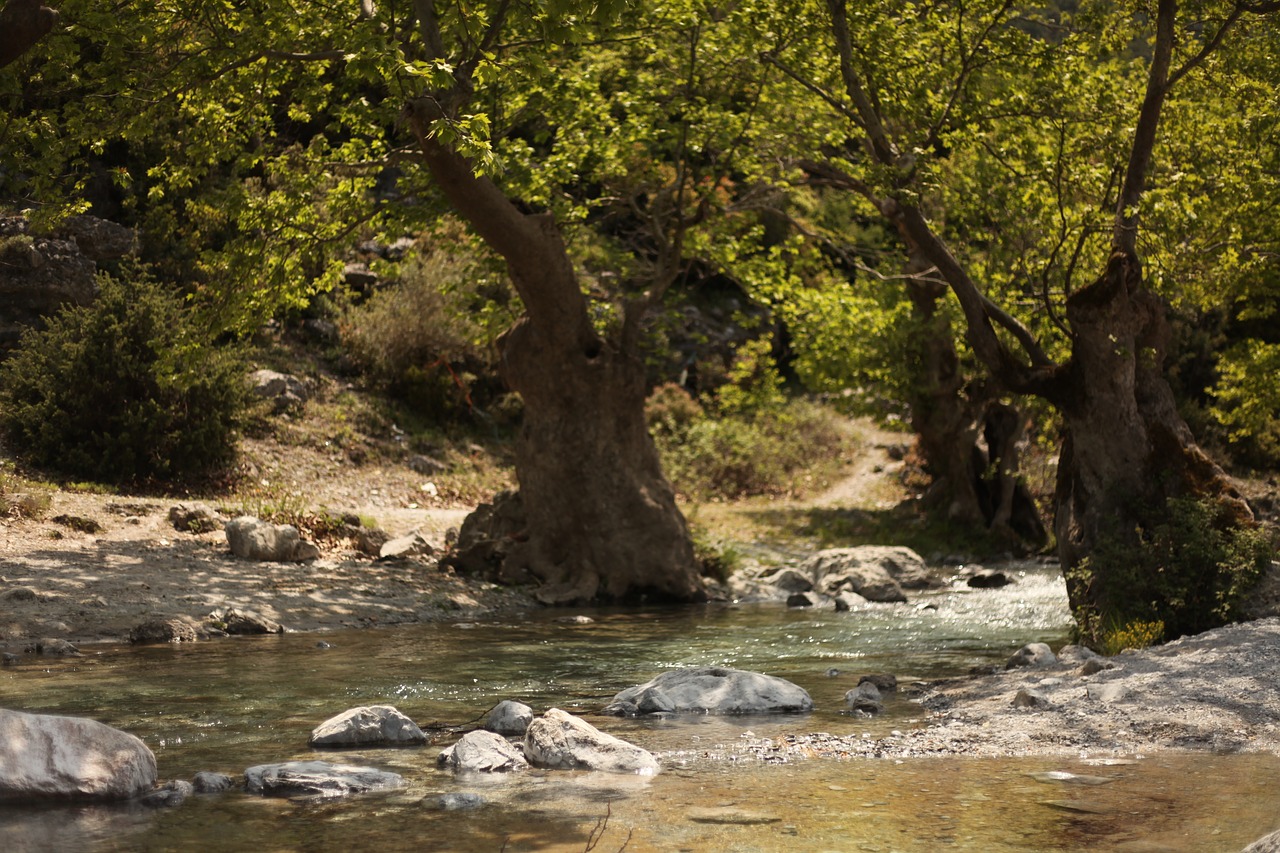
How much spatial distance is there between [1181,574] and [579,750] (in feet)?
23.1

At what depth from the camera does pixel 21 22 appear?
8359 mm

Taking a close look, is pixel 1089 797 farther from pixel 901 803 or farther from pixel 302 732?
pixel 302 732

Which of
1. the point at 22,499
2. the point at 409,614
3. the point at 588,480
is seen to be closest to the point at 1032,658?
the point at 409,614

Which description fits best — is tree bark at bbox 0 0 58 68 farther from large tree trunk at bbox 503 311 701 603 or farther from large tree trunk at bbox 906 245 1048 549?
large tree trunk at bbox 906 245 1048 549

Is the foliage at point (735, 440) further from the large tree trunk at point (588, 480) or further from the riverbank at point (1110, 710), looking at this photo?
the riverbank at point (1110, 710)

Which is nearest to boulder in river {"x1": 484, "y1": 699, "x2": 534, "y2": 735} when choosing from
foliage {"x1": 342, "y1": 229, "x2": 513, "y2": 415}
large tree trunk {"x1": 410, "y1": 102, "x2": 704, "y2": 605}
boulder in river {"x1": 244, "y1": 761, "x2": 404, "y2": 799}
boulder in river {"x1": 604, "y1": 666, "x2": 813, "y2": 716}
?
boulder in river {"x1": 604, "y1": 666, "x2": 813, "y2": 716}

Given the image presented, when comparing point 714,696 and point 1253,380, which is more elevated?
point 1253,380

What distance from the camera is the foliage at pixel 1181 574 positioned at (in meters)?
11.8

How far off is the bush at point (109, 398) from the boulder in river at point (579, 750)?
13137 millimetres

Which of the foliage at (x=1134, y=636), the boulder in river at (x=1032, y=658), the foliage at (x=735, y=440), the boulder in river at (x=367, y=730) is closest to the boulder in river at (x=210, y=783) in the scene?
the boulder in river at (x=367, y=730)

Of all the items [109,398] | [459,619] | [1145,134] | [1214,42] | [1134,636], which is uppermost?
[1214,42]

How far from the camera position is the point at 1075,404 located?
13.5 meters

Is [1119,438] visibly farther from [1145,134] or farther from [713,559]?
[713,559]

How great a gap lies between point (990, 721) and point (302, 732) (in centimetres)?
474
